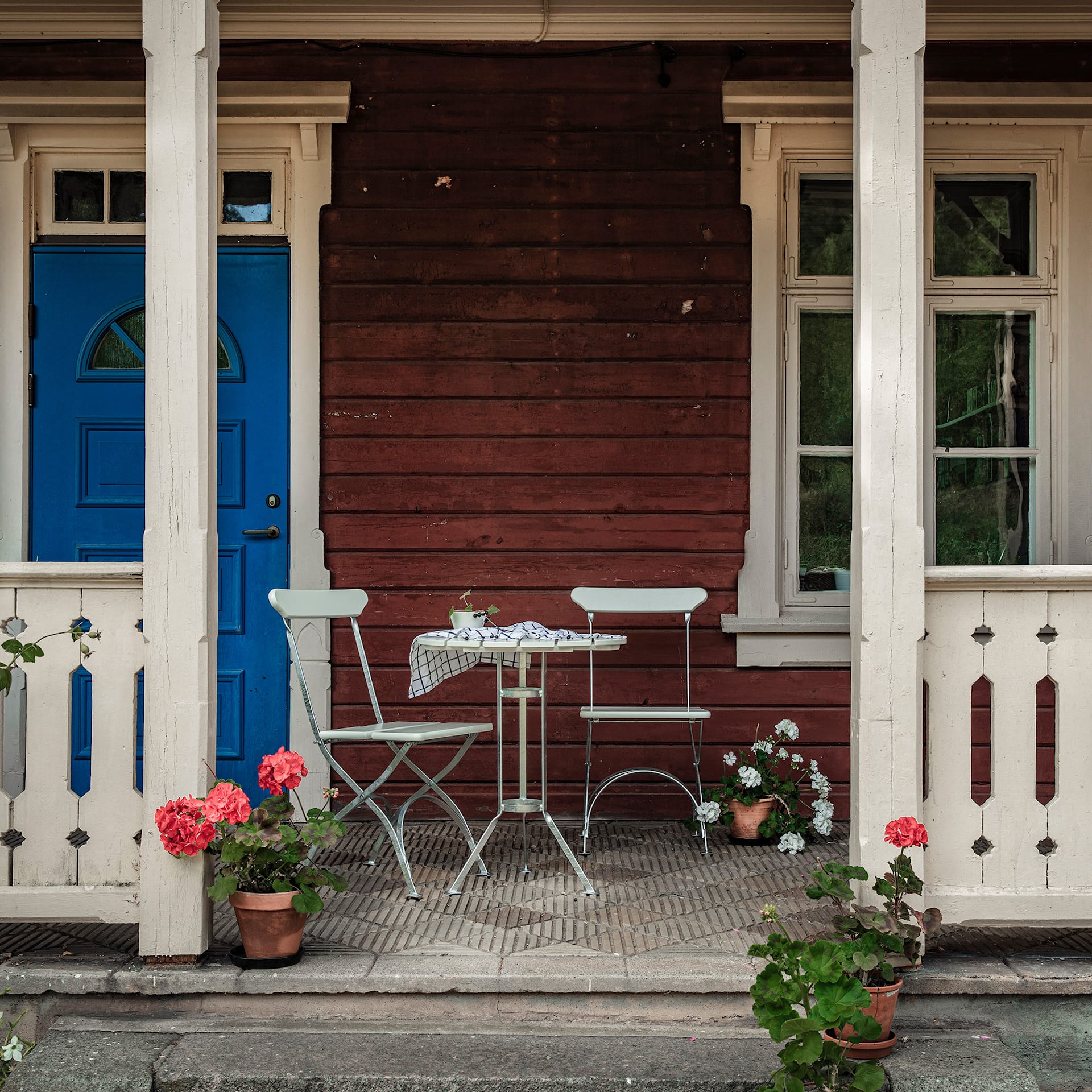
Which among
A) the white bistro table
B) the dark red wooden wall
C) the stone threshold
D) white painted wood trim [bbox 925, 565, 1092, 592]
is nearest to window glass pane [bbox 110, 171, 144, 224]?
the dark red wooden wall

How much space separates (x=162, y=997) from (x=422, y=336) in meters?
2.74

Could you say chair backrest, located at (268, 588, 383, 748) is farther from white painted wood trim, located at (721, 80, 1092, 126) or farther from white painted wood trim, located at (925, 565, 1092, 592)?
white painted wood trim, located at (721, 80, 1092, 126)

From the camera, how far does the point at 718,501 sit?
4.75 m

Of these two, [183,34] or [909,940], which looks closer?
[909,940]

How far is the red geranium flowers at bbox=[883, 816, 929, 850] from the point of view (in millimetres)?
2836

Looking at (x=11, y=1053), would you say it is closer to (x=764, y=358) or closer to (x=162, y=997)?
(x=162, y=997)

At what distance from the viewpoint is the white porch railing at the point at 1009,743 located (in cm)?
309

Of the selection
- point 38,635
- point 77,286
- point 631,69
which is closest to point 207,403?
point 38,635

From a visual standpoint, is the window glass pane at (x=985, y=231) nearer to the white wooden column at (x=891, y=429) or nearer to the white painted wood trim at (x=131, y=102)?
the white wooden column at (x=891, y=429)

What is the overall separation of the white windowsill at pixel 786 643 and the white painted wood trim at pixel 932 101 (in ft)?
6.60

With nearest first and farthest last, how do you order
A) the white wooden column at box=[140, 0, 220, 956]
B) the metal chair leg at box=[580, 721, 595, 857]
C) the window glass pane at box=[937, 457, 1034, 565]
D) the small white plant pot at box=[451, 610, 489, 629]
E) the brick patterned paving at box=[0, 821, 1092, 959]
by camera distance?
the white wooden column at box=[140, 0, 220, 956], the brick patterned paving at box=[0, 821, 1092, 959], the small white plant pot at box=[451, 610, 489, 629], the metal chair leg at box=[580, 721, 595, 857], the window glass pane at box=[937, 457, 1034, 565]

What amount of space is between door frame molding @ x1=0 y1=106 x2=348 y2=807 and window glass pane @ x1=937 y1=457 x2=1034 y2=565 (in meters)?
2.56

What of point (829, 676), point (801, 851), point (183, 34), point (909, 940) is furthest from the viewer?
point (829, 676)

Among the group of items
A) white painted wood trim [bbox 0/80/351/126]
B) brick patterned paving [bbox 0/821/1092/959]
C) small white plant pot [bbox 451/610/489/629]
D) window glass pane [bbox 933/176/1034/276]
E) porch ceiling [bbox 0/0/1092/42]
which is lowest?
brick patterned paving [bbox 0/821/1092/959]
